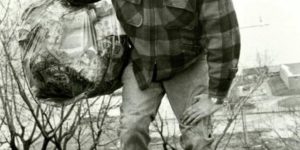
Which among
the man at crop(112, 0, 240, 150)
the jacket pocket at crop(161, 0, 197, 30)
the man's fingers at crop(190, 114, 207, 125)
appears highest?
the jacket pocket at crop(161, 0, 197, 30)

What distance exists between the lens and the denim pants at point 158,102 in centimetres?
262

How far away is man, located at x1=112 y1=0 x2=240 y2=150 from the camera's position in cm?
258

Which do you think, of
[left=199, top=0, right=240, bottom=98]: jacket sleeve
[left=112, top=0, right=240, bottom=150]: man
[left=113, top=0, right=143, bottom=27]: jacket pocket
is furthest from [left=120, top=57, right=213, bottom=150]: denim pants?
[left=113, top=0, right=143, bottom=27]: jacket pocket

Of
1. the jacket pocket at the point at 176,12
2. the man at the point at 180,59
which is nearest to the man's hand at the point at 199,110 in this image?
the man at the point at 180,59

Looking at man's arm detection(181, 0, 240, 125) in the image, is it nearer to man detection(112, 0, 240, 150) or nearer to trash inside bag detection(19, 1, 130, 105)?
man detection(112, 0, 240, 150)

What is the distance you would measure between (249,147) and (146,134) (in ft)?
73.1

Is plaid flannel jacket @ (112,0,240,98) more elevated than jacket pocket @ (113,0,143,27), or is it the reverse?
jacket pocket @ (113,0,143,27)

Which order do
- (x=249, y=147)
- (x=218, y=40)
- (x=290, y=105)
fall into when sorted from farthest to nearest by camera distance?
(x=290, y=105)
(x=249, y=147)
(x=218, y=40)

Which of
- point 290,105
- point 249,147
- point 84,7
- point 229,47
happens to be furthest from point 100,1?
point 290,105

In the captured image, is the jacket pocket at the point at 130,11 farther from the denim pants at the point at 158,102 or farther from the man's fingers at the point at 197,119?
the man's fingers at the point at 197,119

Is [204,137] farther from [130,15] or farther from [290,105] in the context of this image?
[290,105]

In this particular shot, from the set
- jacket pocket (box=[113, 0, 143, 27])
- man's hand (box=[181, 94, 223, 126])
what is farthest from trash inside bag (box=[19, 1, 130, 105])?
man's hand (box=[181, 94, 223, 126])

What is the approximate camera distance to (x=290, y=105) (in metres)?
28.8

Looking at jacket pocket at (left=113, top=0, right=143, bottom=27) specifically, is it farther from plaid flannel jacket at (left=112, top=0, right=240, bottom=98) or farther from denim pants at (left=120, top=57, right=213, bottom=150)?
denim pants at (left=120, top=57, right=213, bottom=150)
